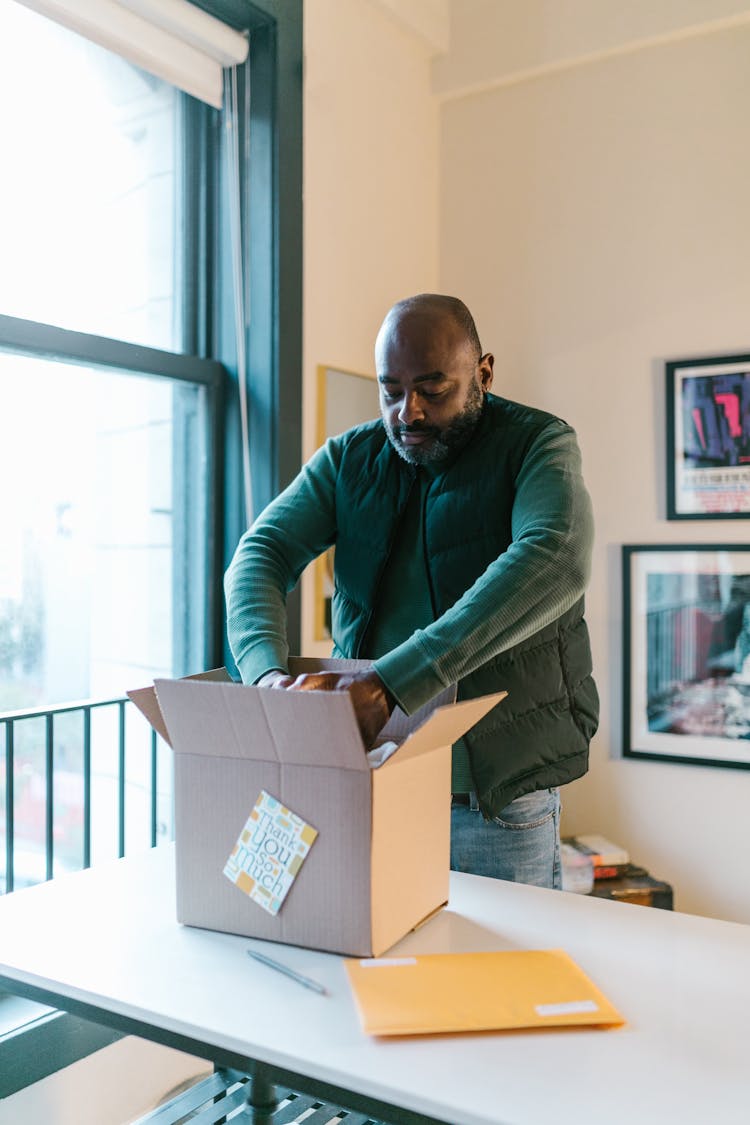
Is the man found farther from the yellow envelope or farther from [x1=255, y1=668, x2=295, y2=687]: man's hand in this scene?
the yellow envelope

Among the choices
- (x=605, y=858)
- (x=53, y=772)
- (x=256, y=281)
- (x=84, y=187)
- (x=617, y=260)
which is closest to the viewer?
(x=53, y=772)

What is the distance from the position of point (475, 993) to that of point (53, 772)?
4.04 feet

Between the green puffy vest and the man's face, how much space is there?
0.05m

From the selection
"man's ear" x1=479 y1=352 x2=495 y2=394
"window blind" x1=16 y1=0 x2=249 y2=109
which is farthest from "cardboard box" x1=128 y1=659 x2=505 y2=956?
"window blind" x1=16 y1=0 x2=249 y2=109

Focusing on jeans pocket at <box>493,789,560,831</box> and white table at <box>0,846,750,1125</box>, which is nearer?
white table at <box>0,846,750,1125</box>

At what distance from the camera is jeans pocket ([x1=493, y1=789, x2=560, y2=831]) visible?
145cm

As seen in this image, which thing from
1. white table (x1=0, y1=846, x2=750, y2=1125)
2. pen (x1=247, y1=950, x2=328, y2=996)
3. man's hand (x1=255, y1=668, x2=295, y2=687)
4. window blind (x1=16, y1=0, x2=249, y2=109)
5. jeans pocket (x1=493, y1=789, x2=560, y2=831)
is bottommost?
white table (x1=0, y1=846, x2=750, y2=1125)

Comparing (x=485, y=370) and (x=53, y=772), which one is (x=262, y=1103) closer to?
(x=53, y=772)

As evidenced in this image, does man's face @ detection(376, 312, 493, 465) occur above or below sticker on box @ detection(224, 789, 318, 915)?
above

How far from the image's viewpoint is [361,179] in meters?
2.66

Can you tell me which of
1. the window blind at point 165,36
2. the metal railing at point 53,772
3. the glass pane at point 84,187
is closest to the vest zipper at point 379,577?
the metal railing at point 53,772

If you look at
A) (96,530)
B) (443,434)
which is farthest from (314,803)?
(96,530)

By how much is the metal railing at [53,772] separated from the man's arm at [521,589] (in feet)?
3.24

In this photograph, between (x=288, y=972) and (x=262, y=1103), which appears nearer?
(x=288, y=972)
